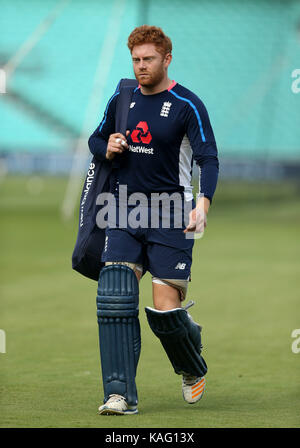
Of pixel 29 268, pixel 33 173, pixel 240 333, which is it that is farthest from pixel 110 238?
pixel 33 173

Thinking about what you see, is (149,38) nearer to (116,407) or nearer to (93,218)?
(93,218)

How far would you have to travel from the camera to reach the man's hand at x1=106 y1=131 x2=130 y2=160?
5723 mm

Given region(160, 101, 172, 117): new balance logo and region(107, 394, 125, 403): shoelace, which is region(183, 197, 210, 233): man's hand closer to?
region(160, 101, 172, 117): new balance logo

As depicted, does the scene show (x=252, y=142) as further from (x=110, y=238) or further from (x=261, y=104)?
(x=110, y=238)

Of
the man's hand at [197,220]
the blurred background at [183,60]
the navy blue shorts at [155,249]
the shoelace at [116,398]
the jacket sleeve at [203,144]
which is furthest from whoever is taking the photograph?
the blurred background at [183,60]

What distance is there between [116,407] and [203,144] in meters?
1.54

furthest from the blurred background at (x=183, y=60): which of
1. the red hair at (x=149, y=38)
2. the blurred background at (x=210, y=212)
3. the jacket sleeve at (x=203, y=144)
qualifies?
the jacket sleeve at (x=203, y=144)

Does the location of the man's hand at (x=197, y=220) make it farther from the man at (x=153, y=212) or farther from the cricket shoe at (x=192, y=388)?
the cricket shoe at (x=192, y=388)

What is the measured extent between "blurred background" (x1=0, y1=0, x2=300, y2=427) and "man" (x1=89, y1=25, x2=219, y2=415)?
39 centimetres

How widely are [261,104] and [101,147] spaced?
2371 cm

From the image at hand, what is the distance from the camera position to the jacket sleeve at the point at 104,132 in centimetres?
598

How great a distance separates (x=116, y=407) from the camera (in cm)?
551

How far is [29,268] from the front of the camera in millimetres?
13672

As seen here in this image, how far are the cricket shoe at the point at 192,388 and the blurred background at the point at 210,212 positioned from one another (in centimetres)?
11
